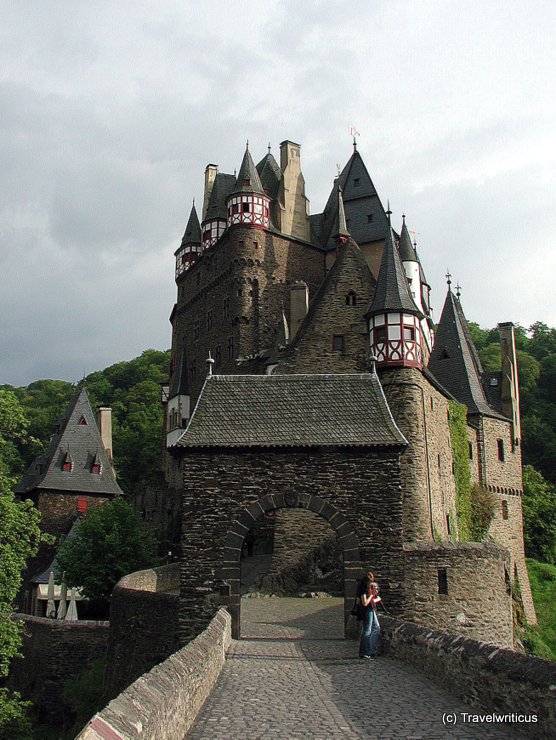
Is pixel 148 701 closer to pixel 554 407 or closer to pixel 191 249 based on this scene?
pixel 191 249

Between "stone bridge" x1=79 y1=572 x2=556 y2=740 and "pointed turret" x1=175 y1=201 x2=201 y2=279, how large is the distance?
4860cm

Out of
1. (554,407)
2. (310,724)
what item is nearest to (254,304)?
(554,407)

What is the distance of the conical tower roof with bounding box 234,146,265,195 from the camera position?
171 ft

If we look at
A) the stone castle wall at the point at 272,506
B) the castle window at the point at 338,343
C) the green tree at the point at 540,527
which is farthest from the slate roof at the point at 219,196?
the stone castle wall at the point at 272,506

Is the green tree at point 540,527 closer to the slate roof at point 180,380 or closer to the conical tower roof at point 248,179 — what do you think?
the slate roof at point 180,380

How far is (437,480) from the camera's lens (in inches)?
1291

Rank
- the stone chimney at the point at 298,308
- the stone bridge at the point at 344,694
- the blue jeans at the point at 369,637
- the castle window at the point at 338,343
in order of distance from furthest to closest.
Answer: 1. the stone chimney at the point at 298,308
2. the castle window at the point at 338,343
3. the blue jeans at the point at 369,637
4. the stone bridge at the point at 344,694

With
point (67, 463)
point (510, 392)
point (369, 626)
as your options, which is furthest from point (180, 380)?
point (369, 626)

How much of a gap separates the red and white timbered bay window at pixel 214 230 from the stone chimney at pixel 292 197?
15.6 ft

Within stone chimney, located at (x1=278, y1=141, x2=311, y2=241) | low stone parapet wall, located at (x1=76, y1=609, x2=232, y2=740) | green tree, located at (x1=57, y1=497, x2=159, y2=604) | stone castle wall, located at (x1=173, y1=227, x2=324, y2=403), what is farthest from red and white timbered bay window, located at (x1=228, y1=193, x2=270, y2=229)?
low stone parapet wall, located at (x1=76, y1=609, x2=232, y2=740)

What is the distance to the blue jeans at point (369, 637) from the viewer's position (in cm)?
1397

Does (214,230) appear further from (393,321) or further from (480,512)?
(480,512)

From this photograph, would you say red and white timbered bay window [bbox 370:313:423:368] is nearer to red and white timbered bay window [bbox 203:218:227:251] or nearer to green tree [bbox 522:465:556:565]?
green tree [bbox 522:465:556:565]

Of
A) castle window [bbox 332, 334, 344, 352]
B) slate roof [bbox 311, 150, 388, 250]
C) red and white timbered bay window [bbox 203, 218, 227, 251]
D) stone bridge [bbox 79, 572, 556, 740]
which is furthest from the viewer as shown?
red and white timbered bay window [bbox 203, 218, 227, 251]
